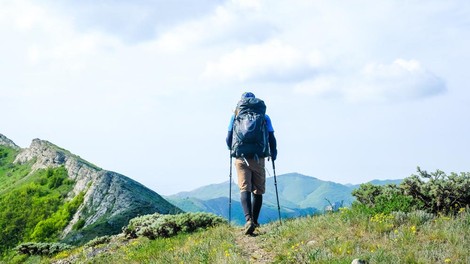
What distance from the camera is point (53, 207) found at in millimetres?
32906

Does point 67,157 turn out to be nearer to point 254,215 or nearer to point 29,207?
point 29,207

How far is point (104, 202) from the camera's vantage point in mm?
28625

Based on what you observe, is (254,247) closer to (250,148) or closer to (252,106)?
(250,148)

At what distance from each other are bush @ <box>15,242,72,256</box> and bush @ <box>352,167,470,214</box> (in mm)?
11226

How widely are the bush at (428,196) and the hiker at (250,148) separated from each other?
2.39 meters

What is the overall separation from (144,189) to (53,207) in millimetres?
6573

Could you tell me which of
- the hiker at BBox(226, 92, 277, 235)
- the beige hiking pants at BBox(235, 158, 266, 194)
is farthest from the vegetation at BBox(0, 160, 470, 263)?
the beige hiking pants at BBox(235, 158, 266, 194)

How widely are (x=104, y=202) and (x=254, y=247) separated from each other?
2041cm

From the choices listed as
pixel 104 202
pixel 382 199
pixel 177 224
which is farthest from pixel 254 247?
pixel 104 202

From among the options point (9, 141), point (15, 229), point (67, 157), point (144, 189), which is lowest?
point (15, 229)

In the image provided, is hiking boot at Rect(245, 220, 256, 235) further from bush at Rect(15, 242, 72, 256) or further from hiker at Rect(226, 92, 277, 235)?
bush at Rect(15, 242, 72, 256)

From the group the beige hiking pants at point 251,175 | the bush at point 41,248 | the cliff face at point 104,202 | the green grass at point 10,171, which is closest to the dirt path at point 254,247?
the beige hiking pants at point 251,175

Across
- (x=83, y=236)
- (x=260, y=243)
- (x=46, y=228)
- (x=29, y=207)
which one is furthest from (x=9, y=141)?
(x=260, y=243)

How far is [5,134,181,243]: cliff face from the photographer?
24109 millimetres
